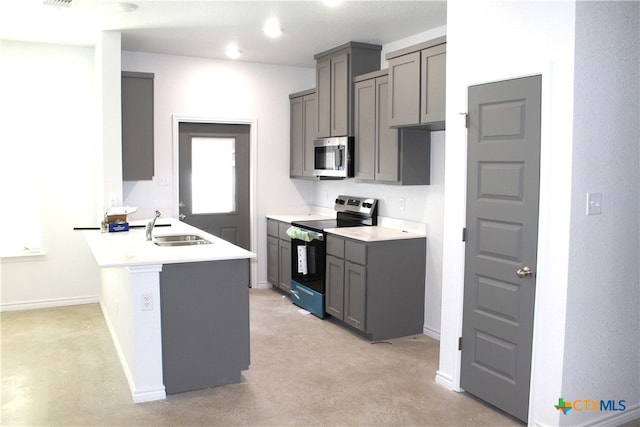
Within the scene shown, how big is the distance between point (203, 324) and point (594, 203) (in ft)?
7.81

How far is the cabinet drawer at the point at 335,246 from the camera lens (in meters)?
4.72

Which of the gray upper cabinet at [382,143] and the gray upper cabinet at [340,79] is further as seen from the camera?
the gray upper cabinet at [340,79]

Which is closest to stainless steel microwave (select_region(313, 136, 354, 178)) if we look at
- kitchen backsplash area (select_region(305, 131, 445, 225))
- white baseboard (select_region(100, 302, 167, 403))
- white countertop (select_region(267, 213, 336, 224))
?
kitchen backsplash area (select_region(305, 131, 445, 225))

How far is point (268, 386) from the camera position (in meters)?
3.58

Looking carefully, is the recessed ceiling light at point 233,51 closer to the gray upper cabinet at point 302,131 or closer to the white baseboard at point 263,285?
the gray upper cabinet at point 302,131

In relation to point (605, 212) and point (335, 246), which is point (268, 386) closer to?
point (335, 246)

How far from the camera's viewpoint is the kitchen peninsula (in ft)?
10.8

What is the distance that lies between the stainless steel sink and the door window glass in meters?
1.70

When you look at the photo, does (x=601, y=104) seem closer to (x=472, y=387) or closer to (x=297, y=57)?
(x=472, y=387)

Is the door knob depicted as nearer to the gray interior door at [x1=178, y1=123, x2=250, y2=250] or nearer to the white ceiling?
the white ceiling

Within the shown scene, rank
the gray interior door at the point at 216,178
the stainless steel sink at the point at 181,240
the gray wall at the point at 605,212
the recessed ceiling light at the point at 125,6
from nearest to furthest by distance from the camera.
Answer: the gray wall at the point at 605,212 < the recessed ceiling light at the point at 125,6 < the stainless steel sink at the point at 181,240 < the gray interior door at the point at 216,178

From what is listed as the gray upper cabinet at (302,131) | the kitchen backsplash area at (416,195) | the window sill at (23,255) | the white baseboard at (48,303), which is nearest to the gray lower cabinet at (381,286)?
the kitchen backsplash area at (416,195)

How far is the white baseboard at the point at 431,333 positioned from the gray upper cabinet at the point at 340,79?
1.90 metres

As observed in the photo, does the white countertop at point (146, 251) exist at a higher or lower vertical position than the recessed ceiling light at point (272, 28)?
lower
